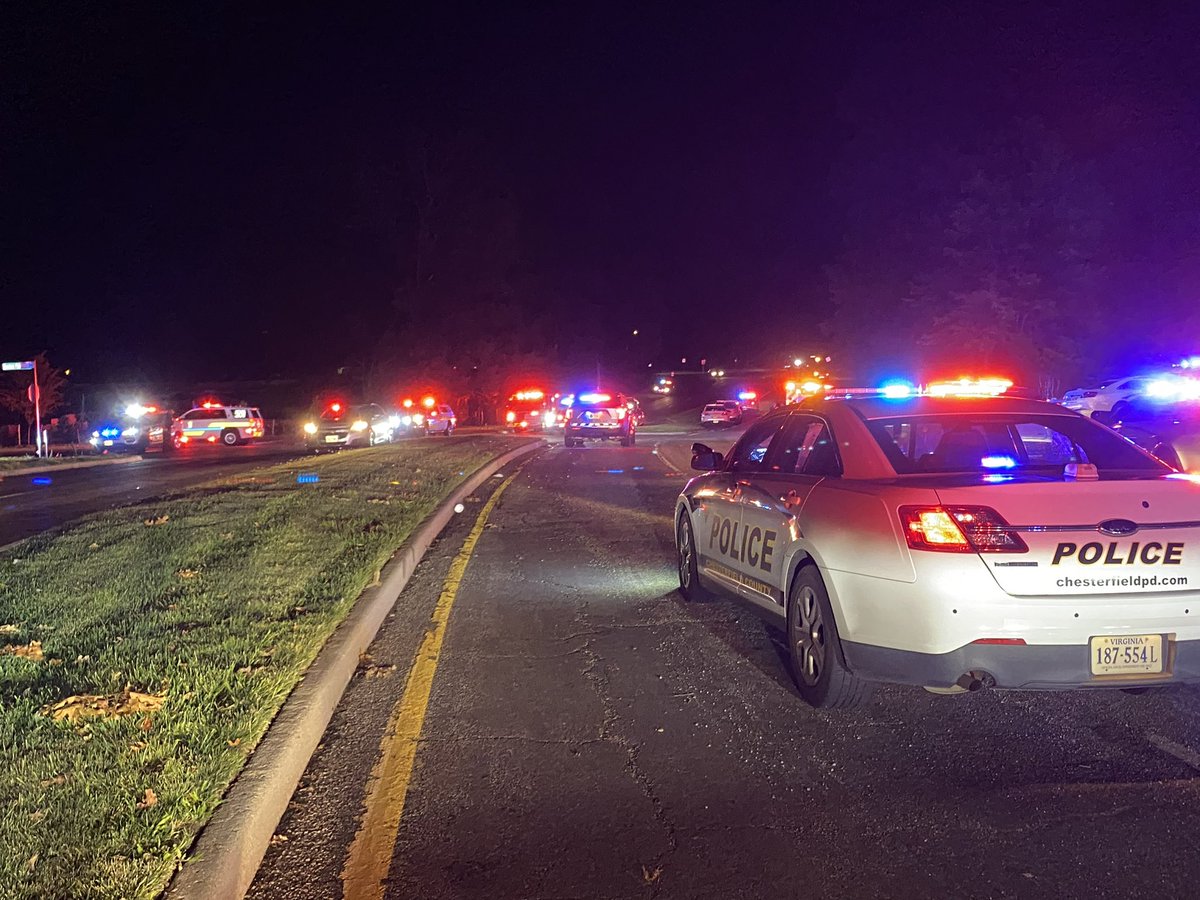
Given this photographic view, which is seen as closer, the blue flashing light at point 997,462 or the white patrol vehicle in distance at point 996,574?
the white patrol vehicle in distance at point 996,574

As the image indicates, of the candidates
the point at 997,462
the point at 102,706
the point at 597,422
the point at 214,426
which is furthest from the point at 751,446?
the point at 214,426

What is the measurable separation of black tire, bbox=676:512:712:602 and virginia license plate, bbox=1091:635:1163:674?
3.63 m

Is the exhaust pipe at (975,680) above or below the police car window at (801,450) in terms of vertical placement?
below

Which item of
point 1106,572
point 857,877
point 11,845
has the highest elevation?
point 1106,572

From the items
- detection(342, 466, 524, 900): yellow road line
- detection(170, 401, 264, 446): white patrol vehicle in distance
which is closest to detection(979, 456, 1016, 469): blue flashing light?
detection(342, 466, 524, 900): yellow road line

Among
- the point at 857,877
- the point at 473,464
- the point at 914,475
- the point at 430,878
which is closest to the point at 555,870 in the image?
the point at 430,878

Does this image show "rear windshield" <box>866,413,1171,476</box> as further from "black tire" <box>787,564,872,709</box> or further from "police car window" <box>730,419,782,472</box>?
"police car window" <box>730,419,782,472</box>

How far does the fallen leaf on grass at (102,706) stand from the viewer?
16.5 ft

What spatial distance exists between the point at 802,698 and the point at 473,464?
54.8ft

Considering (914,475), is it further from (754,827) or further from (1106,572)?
(754,827)

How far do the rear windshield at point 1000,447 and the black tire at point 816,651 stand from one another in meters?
0.84

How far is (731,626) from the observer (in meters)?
7.52

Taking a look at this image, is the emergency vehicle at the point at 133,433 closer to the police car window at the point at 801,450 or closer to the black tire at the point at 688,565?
the black tire at the point at 688,565

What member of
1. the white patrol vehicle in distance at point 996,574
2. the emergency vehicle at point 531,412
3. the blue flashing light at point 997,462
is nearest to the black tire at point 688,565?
the white patrol vehicle in distance at point 996,574
